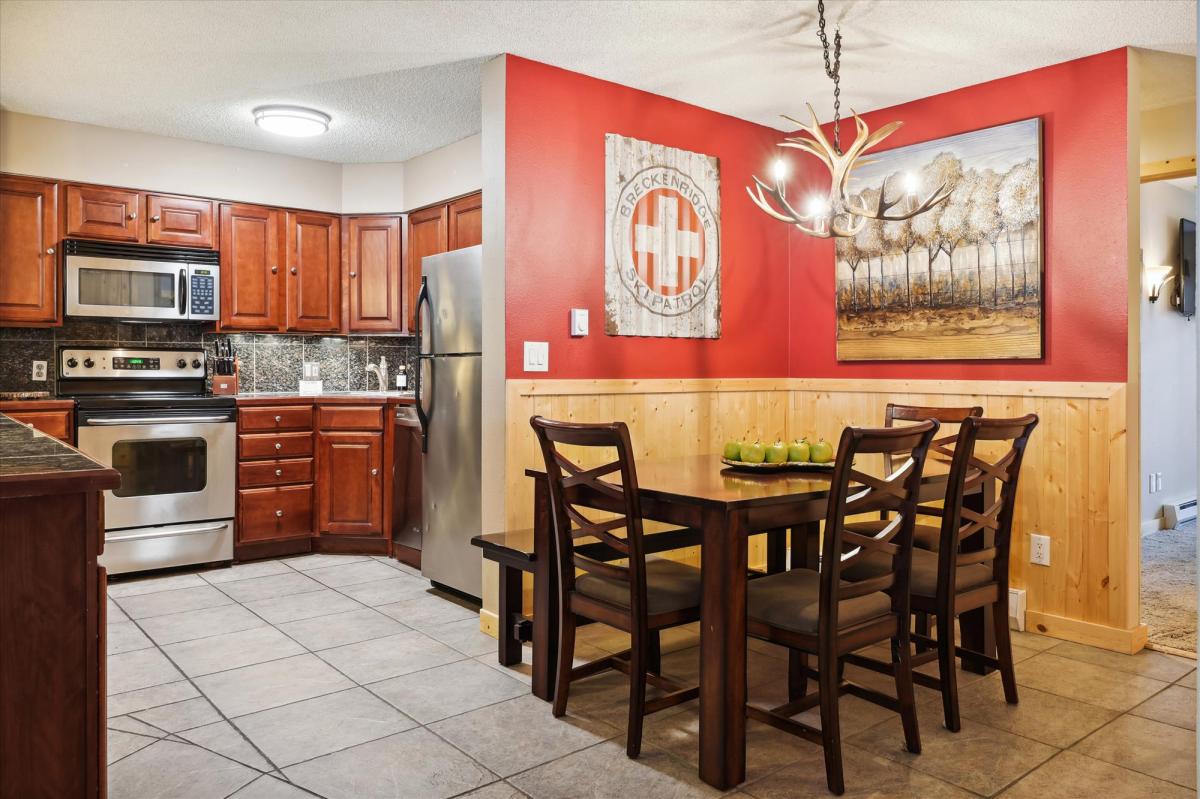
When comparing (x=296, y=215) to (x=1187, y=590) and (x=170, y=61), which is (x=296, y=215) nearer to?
A: (x=170, y=61)

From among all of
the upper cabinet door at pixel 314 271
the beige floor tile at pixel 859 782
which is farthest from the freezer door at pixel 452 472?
the beige floor tile at pixel 859 782

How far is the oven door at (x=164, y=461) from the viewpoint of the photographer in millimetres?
4406

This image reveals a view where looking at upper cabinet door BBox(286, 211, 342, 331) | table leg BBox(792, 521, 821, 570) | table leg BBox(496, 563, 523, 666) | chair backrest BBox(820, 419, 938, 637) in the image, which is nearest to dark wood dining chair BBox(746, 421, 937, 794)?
chair backrest BBox(820, 419, 938, 637)

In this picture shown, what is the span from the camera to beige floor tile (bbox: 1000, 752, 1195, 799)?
2.16m

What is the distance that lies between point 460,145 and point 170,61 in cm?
170

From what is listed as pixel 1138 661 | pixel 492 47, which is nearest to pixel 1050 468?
pixel 1138 661

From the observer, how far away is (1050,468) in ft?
11.9

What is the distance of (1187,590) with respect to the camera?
421 centimetres

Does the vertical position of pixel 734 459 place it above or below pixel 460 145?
below

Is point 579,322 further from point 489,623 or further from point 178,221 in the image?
point 178,221

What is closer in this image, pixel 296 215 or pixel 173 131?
pixel 173 131

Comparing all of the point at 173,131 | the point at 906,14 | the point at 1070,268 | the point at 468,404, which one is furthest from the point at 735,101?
the point at 173,131

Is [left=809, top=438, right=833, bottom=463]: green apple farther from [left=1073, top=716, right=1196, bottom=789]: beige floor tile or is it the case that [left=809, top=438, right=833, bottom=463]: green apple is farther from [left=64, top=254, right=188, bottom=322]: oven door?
[left=64, top=254, right=188, bottom=322]: oven door

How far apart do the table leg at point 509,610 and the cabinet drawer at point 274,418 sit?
94.0 inches
